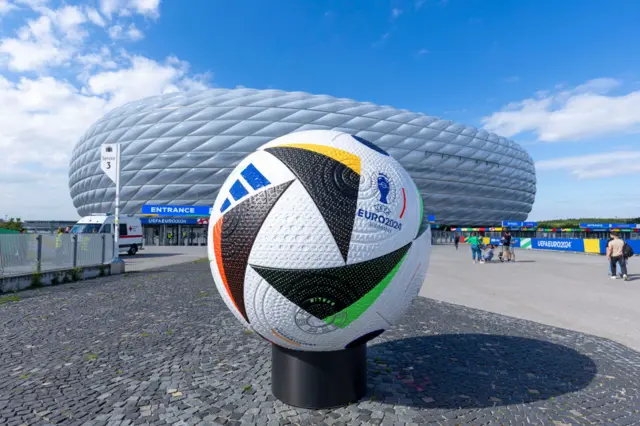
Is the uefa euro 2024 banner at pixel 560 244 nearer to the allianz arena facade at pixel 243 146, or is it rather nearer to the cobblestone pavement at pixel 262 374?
the allianz arena facade at pixel 243 146

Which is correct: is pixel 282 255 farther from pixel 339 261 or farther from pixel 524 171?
pixel 524 171

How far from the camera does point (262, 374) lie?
395 centimetres

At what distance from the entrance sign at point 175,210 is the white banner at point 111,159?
32199 mm

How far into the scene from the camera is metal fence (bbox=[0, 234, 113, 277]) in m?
9.90

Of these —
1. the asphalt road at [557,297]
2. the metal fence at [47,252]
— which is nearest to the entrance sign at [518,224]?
the asphalt road at [557,297]

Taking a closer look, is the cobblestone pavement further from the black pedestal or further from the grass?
the grass

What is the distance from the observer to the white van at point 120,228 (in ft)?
73.0

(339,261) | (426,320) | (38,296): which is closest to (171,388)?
(339,261)

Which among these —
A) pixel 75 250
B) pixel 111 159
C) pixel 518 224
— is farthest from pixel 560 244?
pixel 518 224

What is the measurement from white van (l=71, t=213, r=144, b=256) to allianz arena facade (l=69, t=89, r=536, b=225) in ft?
81.5

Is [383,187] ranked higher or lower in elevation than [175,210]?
lower

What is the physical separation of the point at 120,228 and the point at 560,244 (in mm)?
32784

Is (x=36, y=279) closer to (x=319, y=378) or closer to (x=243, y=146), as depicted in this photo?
(x=319, y=378)

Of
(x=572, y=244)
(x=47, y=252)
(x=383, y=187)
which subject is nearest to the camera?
(x=383, y=187)
